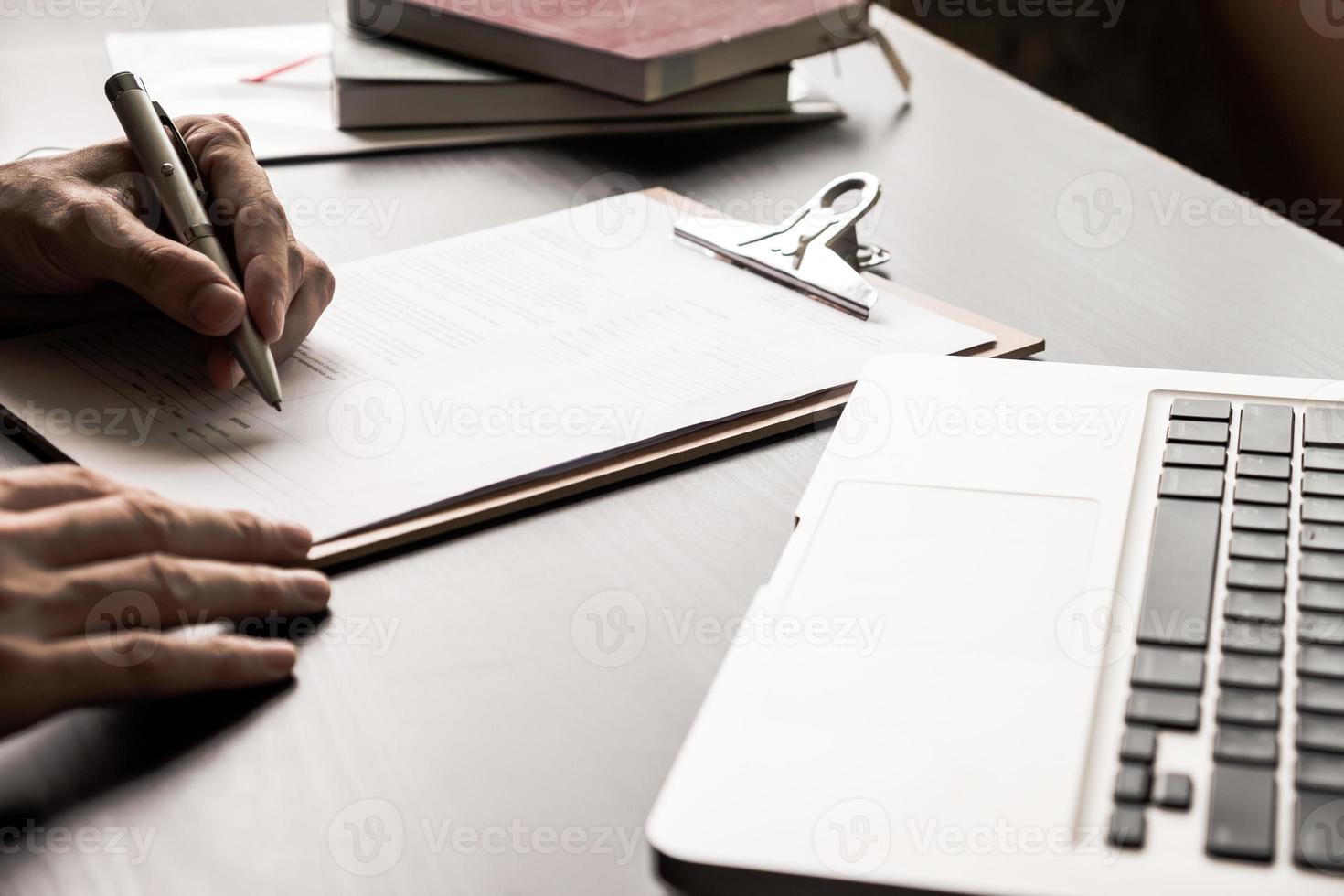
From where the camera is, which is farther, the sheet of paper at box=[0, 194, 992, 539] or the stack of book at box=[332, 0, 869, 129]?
the stack of book at box=[332, 0, 869, 129]

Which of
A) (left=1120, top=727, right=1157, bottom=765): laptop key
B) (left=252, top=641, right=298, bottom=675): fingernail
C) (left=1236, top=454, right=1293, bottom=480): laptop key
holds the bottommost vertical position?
(left=252, top=641, right=298, bottom=675): fingernail

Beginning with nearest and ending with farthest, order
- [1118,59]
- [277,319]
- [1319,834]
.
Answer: [1319,834] → [277,319] → [1118,59]

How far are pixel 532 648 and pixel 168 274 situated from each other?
29cm

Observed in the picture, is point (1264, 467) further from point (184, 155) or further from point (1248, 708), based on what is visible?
point (184, 155)

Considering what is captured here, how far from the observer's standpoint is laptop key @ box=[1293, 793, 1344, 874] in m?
0.34

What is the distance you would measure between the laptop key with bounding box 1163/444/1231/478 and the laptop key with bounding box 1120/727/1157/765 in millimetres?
Result: 174

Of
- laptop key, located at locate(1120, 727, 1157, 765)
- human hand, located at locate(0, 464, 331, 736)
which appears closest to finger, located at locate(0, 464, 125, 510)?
human hand, located at locate(0, 464, 331, 736)

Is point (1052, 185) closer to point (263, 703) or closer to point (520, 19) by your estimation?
point (520, 19)

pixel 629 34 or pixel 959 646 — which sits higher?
pixel 629 34

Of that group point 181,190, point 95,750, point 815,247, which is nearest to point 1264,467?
point 815,247

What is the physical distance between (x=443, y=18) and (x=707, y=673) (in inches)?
30.7

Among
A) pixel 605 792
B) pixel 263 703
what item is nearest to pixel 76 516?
pixel 263 703

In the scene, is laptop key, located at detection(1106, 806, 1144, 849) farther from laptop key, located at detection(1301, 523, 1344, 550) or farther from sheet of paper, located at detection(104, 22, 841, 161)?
sheet of paper, located at detection(104, 22, 841, 161)

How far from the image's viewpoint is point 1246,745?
14.7 inches
